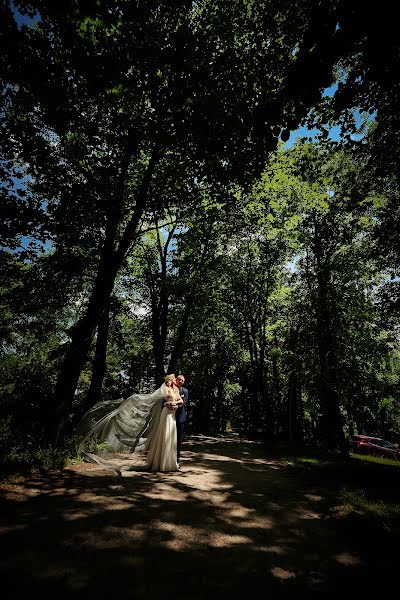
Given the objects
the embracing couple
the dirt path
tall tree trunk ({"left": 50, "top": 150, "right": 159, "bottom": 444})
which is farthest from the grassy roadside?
tall tree trunk ({"left": 50, "top": 150, "right": 159, "bottom": 444})

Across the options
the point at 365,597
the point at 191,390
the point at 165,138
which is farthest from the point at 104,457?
the point at 191,390

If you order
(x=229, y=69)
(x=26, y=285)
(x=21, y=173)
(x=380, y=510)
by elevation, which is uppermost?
(x=229, y=69)

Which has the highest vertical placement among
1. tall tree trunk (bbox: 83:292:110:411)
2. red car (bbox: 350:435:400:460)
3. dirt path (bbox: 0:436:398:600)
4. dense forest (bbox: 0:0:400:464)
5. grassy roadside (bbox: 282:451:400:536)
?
dense forest (bbox: 0:0:400:464)

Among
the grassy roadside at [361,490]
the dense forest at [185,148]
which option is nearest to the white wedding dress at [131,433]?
the dense forest at [185,148]

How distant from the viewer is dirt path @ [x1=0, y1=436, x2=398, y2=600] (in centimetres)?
287

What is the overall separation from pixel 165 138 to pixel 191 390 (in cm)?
3459

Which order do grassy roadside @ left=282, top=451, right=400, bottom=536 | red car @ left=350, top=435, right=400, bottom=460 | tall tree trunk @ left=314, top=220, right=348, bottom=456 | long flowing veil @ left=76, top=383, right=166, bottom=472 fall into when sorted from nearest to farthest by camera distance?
grassy roadside @ left=282, top=451, right=400, bottom=536 → long flowing veil @ left=76, top=383, right=166, bottom=472 → tall tree trunk @ left=314, top=220, right=348, bottom=456 → red car @ left=350, top=435, right=400, bottom=460

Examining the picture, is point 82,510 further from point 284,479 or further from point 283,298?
point 283,298

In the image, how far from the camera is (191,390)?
37.9 meters

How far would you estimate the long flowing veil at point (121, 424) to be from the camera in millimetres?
9367

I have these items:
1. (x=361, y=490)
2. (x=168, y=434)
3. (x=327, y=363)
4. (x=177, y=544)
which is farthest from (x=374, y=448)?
(x=177, y=544)

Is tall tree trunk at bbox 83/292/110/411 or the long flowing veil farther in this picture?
tall tree trunk at bbox 83/292/110/411

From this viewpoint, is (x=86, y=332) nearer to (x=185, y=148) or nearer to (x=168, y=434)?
(x=168, y=434)

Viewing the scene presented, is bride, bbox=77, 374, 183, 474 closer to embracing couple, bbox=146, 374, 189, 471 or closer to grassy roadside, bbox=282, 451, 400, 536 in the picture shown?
embracing couple, bbox=146, 374, 189, 471
